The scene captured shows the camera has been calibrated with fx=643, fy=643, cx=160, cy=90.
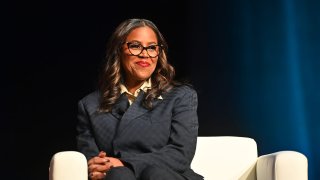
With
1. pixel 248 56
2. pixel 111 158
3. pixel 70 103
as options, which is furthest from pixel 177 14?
pixel 111 158

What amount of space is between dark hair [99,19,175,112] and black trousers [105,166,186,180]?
43 centimetres

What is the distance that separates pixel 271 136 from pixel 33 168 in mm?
1467

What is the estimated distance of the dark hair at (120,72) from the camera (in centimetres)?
271

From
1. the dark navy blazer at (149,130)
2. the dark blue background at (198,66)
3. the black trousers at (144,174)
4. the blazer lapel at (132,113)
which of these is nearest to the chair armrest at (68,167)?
the black trousers at (144,174)

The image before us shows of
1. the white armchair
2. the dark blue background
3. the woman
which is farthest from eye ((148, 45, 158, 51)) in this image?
the dark blue background

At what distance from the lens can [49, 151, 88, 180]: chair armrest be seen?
7.38 ft

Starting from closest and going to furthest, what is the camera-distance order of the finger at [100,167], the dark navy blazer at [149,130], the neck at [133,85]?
the finger at [100,167]
the dark navy blazer at [149,130]
the neck at [133,85]

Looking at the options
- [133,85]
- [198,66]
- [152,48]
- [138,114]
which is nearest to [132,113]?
[138,114]

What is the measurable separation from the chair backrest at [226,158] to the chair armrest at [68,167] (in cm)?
63

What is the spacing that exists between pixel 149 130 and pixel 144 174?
0.31 metres

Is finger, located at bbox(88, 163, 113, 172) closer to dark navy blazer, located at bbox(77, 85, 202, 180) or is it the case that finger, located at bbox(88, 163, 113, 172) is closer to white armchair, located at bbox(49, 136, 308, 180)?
dark navy blazer, located at bbox(77, 85, 202, 180)

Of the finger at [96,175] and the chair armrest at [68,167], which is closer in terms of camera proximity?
the chair armrest at [68,167]

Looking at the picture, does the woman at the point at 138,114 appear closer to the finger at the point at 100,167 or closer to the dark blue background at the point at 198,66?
the finger at the point at 100,167

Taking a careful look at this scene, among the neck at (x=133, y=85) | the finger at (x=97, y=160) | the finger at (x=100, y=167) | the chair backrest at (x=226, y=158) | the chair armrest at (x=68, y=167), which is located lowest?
the chair backrest at (x=226, y=158)
